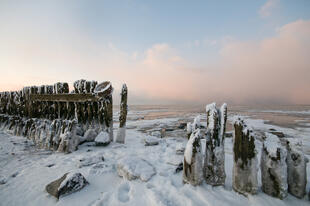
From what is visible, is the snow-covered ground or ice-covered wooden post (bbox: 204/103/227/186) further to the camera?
ice-covered wooden post (bbox: 204/103/227/186)

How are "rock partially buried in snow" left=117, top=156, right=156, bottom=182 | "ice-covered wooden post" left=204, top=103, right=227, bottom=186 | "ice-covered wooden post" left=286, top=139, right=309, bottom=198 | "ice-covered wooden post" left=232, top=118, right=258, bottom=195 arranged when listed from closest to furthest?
"ice-covered wooden post" left=286, top=139, right=309, bottom=198
"ice-covered wooden post" left=232, top=118, right=258, bottom=195
"ice-covered wooden post" left=204, top=103, right=227, bottom=186
"rock partially buried in snow" left=117, top=156, right=156, bottom=182

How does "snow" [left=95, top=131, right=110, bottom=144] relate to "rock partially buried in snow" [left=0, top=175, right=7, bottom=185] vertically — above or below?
above

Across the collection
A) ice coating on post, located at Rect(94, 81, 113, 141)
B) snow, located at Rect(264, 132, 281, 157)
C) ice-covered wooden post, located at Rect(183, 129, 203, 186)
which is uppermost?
ice coating on post, located at Rect(94, 81, 113, 141)

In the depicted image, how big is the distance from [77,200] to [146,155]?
7.47 ft

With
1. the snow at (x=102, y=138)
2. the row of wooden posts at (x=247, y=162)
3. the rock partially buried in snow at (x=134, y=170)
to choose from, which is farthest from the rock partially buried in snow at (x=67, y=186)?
the snow at (x=102, y=138)

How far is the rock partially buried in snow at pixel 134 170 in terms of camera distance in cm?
276

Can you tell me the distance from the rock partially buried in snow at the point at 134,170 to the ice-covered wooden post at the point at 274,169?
1883 millimetres

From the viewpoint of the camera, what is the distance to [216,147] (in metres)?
2.28

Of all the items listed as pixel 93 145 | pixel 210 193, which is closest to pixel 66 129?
pixel 93 145

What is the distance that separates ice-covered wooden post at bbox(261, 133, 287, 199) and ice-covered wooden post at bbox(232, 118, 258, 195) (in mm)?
146

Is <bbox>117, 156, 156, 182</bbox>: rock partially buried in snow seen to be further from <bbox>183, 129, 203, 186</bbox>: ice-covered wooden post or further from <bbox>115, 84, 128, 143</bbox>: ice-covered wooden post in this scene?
<bbox>115, 84, 128, 143</bbox>: ice-covered wooden post

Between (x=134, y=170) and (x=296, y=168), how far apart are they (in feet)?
8.33

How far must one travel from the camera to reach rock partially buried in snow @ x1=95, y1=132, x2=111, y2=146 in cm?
508

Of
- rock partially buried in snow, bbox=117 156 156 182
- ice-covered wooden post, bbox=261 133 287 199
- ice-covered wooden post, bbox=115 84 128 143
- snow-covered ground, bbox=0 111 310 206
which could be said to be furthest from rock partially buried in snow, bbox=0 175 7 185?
ice-covered wooden post, bbox=261 133 287 199
